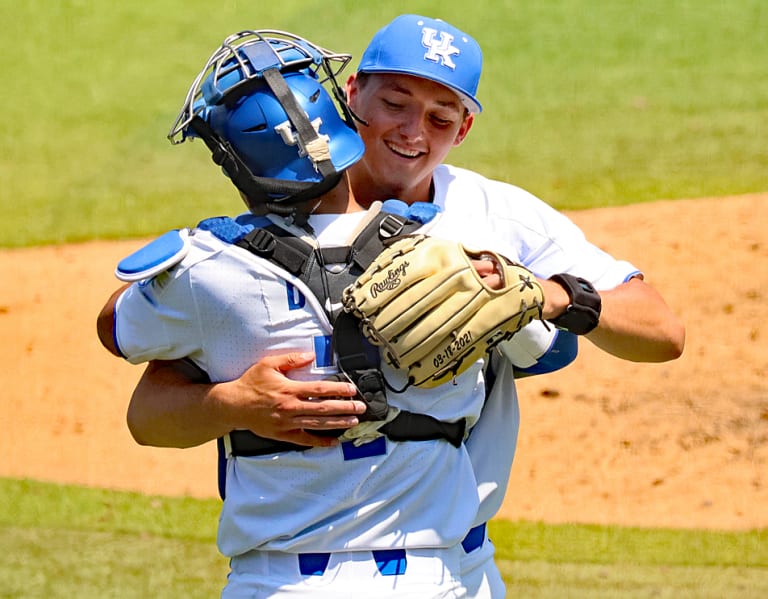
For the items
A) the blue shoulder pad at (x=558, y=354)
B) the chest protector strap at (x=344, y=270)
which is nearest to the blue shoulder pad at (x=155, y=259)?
the chest protector strap at (x=344, y=270)

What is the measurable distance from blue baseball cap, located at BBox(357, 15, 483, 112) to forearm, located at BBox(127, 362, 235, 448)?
3.05 feet

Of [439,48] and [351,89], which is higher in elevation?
[439,48]

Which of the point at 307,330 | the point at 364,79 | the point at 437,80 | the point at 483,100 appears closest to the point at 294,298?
the point at 307,330

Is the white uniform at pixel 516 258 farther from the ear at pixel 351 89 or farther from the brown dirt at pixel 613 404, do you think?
the brown dirt at pixel 613 404

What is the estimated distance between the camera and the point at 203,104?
2.41m

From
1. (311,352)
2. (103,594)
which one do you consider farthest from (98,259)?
(311,352)

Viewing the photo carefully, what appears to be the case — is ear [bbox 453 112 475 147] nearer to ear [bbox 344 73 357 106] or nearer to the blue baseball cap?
the blue baseball cap

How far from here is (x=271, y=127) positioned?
2.30m

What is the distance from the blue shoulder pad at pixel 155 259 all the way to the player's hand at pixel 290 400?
26cm

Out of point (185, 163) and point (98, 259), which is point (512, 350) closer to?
point (98, 259)

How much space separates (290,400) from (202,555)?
10.3 ft

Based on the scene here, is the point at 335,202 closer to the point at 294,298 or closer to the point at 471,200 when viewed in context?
the point at 294,298

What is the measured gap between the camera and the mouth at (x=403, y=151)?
287cm

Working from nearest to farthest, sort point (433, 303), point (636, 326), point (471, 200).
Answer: point (433, 303), point (636, 326), point (471, 200)
